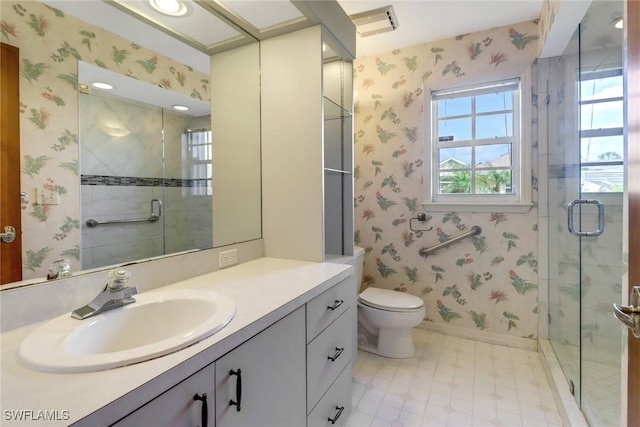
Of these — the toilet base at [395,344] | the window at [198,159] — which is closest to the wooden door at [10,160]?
the window at [198,159]

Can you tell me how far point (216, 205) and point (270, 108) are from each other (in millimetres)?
653

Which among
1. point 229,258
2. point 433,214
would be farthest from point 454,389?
point 229,258

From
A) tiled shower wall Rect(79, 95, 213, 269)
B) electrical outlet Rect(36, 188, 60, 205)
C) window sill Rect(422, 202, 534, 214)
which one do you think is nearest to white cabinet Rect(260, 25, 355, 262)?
→ tiled shower wall Rect(79, 95, 213, 269)

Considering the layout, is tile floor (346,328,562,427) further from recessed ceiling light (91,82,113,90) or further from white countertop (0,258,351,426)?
recessed ceiling light (91,82,113,90)

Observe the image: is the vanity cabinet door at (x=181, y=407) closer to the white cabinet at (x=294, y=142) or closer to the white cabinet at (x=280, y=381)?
the white cabinet at (x=280, y=381)

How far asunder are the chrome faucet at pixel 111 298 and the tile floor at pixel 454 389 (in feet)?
4.13

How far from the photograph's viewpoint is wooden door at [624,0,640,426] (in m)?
0.74

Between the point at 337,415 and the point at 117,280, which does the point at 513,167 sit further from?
the point at 117,280

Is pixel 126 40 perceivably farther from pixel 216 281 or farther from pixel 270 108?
pixel 216 281

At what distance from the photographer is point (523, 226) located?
230cm

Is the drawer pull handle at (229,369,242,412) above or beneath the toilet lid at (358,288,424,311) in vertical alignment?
above

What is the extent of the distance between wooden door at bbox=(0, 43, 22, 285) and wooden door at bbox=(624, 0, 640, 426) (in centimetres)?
160

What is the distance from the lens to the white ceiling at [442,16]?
2027 mm

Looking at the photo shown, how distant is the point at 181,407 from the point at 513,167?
2.57 meters
